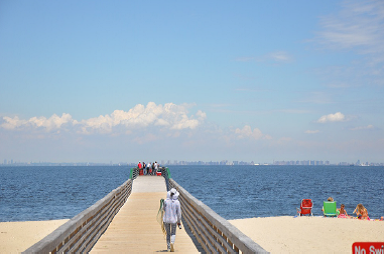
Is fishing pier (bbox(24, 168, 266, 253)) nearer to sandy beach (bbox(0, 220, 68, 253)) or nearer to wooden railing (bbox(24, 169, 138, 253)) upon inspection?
wooden railing (bbox(24, 169, 138, 253))

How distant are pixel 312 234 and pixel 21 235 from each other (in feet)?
55.8

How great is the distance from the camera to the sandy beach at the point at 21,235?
23562 millimetres

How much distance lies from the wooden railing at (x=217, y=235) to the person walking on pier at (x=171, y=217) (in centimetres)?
73

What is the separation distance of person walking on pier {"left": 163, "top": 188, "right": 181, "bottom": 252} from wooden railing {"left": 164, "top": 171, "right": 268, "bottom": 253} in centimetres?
73

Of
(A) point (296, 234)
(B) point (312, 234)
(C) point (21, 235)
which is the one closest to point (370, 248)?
(B) point (312, 234)

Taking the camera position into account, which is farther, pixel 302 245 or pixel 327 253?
pixel 302 245

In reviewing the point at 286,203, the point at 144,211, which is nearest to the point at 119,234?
the point at 144,211

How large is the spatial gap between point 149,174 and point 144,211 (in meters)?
29.6

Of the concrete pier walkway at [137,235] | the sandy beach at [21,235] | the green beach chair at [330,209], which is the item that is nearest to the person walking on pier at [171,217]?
the concrete pier walkway at [137,235]

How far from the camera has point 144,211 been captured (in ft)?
69.5

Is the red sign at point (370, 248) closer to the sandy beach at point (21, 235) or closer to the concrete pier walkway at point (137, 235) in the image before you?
the concrete pier walkway at point (137, 235)

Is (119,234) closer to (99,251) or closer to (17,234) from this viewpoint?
(99,251)

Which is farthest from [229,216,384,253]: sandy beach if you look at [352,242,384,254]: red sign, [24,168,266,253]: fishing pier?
[352,242,384,254]: red sign

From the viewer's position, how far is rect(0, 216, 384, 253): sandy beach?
21672mm
